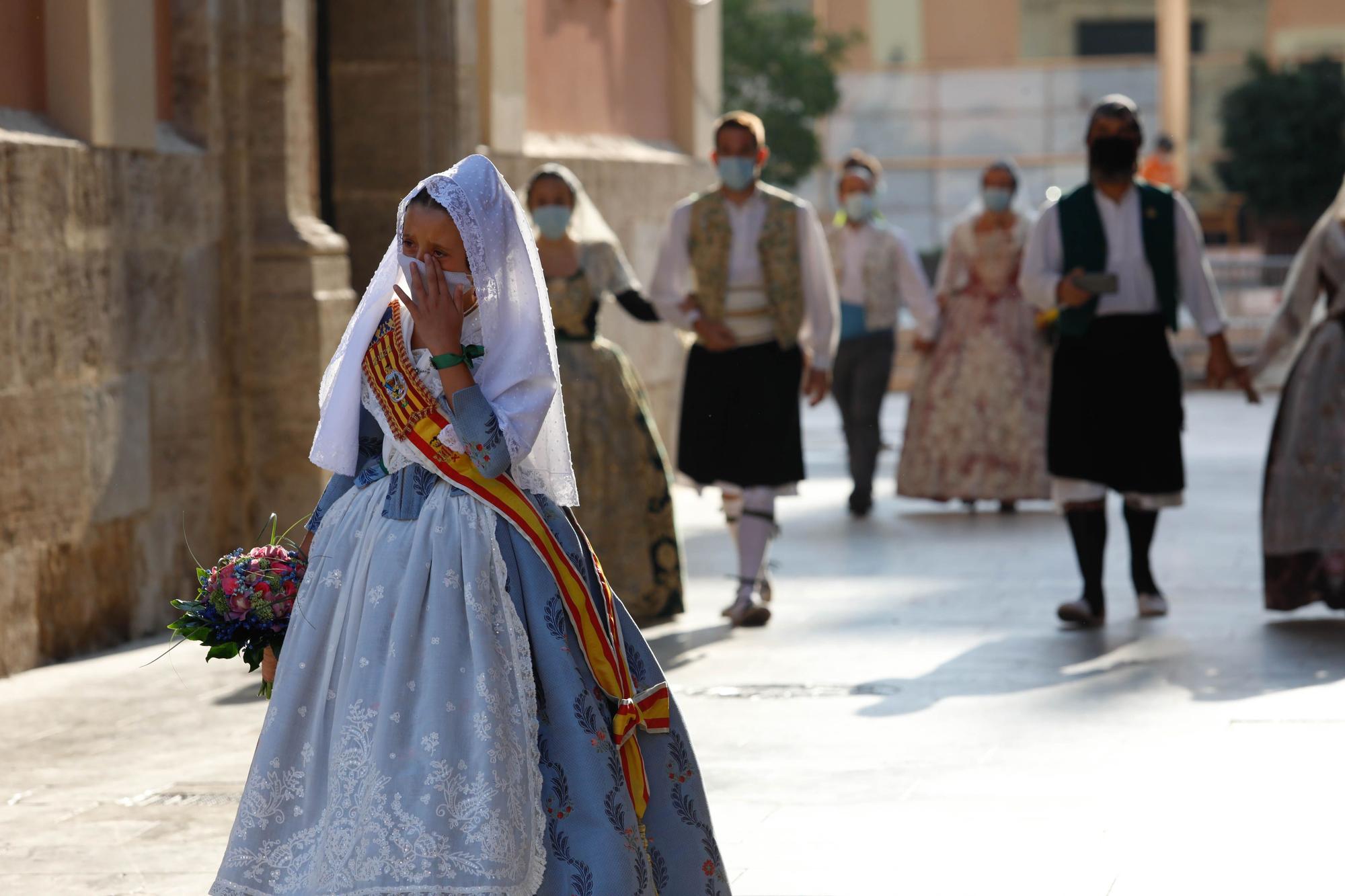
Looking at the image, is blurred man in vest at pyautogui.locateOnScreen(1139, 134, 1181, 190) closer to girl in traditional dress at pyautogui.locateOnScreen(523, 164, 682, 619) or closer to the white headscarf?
the white headscarf

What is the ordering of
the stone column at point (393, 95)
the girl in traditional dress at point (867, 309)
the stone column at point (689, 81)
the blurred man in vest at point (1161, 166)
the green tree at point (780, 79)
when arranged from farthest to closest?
the green tree at point (780, 79)
the blurred man in vest at point (1161, 166)
the stone column at point (689, 81)
the girl in traditional dress at point (867, 309)
the stone column at point (393, 95)

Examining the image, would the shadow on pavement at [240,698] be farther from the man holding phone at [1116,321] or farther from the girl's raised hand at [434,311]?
the girl's raised hand at [434,311]

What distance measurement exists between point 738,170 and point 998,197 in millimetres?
3885

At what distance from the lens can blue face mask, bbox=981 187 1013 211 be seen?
12.4 m

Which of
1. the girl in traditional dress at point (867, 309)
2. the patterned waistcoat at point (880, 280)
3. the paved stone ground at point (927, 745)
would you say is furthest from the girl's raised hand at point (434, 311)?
the patterned waistcoat at point (880, 280)

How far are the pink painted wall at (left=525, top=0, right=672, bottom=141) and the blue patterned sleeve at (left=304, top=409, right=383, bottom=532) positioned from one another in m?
8.81

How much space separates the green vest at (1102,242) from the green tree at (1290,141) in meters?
23.5

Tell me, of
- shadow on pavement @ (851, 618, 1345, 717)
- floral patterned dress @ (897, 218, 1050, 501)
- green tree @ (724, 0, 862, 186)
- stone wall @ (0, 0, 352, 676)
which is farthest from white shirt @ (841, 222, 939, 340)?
green tree @ (724, 0, 862, 186)

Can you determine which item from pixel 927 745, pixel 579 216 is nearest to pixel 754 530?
pixel 579 216

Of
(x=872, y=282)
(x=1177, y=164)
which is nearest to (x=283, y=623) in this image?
(x=872, y=282)

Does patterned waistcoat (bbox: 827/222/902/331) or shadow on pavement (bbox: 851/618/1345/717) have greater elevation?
patterned waistcoat (bbox: 827/222/902/331)

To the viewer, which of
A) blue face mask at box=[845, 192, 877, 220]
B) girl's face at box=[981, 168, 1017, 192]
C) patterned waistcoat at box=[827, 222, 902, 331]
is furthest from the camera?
blue face mask at box=[845, 192, 877, 220]

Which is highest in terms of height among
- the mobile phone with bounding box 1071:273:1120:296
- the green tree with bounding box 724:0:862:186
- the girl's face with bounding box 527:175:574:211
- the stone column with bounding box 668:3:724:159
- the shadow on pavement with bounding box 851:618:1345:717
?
the green tree with bounding box 724:0:862:186

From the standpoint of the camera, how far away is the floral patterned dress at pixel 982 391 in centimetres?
1254
